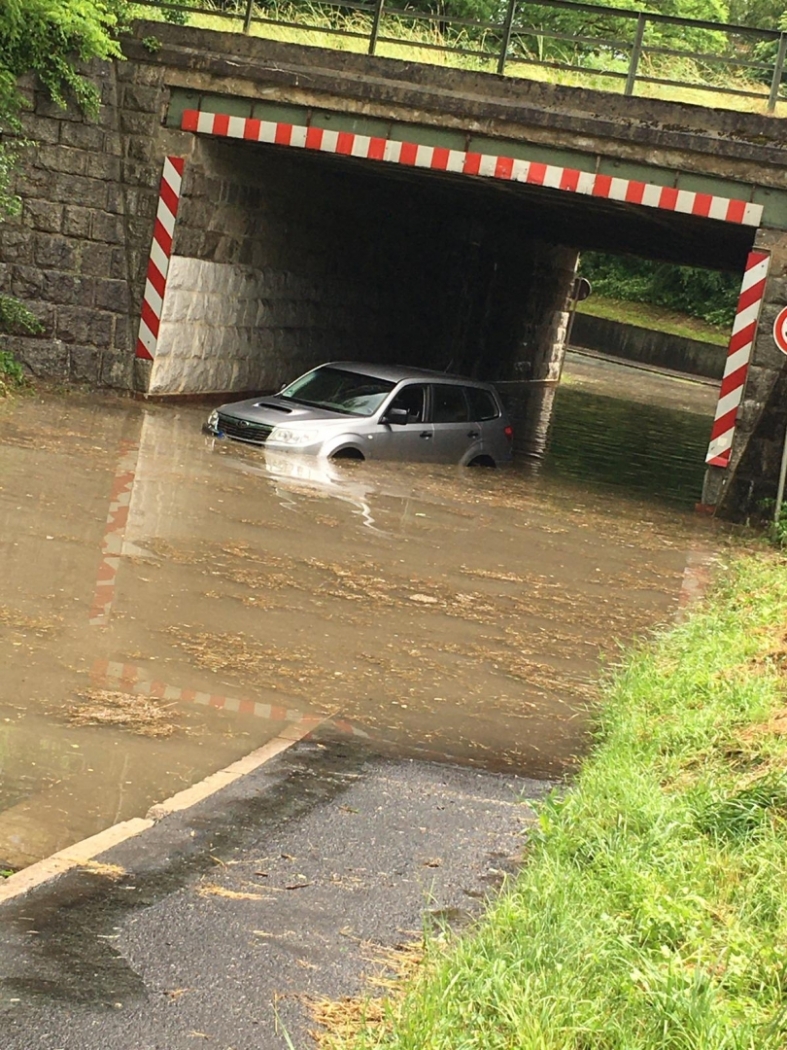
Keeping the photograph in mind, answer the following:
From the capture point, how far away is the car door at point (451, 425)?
17859mm

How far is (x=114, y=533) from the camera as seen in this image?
11.3 m

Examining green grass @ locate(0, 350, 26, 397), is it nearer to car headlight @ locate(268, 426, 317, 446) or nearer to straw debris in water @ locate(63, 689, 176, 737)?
car headlight @ locate(268, 426, 317, 446)

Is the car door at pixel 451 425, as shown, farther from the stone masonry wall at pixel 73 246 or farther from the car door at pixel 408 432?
the stone masonry wall at pixel 73 246

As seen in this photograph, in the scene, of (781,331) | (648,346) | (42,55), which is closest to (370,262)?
(42,55)

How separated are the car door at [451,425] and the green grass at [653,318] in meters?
37.0

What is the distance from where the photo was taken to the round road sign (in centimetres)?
1641

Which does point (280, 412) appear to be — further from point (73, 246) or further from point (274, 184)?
point (274, 184)

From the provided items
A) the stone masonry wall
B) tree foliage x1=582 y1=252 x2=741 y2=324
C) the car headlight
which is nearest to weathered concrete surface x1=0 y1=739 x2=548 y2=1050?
the car headlight

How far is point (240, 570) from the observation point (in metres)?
10.7

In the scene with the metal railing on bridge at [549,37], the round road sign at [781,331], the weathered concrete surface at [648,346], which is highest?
the metal railing on bridge at [549,37]

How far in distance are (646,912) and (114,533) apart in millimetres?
7304

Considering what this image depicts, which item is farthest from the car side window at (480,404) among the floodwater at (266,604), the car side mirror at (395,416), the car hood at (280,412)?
the car hood at (280,412)

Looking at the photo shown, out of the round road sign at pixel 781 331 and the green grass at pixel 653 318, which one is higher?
the round road sign at pixel 781 331

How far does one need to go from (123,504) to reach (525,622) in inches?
152
